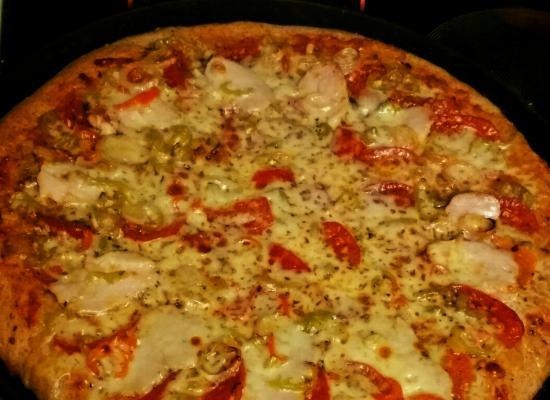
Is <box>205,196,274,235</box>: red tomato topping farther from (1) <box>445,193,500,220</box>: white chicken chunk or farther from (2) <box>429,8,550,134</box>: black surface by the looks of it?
(2) <box>429,8,550,134</box>: black surface

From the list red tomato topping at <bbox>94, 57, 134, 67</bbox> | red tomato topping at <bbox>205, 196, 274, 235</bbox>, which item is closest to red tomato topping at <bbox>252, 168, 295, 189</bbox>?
red tomato topping at <bbox>205, 196, 274, 235</bbox>

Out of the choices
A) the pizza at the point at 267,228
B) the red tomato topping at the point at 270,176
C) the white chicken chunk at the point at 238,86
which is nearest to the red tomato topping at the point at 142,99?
the pizza at the point at 267,228

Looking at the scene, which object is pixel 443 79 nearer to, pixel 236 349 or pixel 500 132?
pixel 500 132

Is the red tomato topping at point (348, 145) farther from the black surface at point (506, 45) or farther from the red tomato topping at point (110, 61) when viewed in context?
the black surface at point (506, 45)

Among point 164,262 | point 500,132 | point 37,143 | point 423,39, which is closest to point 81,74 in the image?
point 37,143

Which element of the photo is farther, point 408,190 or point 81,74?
point 81,74

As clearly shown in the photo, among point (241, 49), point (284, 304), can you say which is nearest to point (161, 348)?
point (284, 304)

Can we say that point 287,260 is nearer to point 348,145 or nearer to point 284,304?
point 284,304
